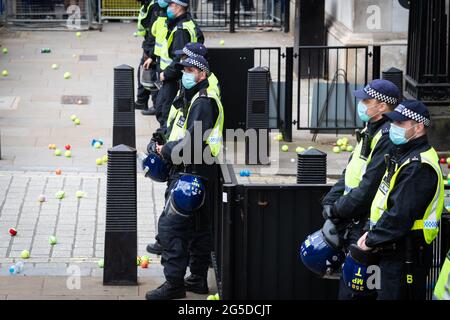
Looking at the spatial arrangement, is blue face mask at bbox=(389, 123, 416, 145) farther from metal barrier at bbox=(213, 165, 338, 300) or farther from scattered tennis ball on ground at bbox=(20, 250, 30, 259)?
scattered tennis ball on ground at bbox=(20, 250, 30, 259)

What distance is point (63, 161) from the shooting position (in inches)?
552

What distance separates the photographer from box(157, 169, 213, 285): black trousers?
9195 millimetres

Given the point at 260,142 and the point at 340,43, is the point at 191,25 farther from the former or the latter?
the point at 340,43

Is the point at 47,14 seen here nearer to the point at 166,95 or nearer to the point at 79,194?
the point at 166,95

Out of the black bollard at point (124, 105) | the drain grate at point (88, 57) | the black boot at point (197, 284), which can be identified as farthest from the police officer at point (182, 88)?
the drain grate at point (88, 57)

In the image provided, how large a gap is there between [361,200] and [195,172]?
75.6 inches

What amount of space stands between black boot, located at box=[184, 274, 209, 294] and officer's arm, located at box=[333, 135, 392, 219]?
2.00 m

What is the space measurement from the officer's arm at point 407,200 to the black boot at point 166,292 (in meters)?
2.41

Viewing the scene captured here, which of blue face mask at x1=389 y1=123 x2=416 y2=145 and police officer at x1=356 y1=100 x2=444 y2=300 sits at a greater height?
blue face mask at x1=389 y1=123 x2=416 y2=145

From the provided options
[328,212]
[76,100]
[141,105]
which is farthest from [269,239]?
[76,100]

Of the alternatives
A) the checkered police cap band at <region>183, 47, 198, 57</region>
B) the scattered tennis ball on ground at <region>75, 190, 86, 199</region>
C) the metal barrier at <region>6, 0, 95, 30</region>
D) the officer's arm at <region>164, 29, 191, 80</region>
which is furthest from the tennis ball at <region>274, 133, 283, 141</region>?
the metal barrier at <region>6, 0, 95, 30</region>

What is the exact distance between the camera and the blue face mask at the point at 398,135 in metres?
7.48

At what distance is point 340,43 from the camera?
62.1ft
